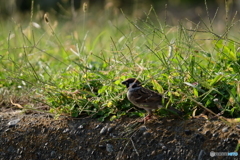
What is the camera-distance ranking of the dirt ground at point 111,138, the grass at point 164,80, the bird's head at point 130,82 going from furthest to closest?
the bird's head at point 130,82
the grass at point 164,80
the dirt ground at point 111,138

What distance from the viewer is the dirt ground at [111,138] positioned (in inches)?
117

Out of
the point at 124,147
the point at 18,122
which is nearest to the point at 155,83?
the point at 124,147

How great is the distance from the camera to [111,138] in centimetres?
330

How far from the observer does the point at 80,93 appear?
3711 mm

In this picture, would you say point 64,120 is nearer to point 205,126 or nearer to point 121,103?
point 121,103

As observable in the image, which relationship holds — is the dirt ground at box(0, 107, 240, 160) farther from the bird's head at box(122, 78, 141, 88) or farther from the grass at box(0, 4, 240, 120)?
the bird's head at box(122, 78, 141, 88)

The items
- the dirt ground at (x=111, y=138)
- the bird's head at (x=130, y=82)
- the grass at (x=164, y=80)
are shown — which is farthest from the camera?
the bird's head at (x=130, y=82)

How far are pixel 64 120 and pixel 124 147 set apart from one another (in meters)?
0.71

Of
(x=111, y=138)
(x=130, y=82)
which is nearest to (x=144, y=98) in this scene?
(x=130, y=82)

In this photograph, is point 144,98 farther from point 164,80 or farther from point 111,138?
point 111,138

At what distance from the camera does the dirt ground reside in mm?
2980

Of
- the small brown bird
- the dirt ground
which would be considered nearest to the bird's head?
the small brown bird

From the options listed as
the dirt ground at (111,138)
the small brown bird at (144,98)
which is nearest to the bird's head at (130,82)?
the small brown bird at (144,98)

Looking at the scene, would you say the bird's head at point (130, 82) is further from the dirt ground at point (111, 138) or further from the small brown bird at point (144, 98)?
the dirt ground at point (111, 138)
